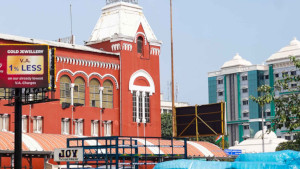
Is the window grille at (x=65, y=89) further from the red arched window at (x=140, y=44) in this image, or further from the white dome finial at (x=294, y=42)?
the white dome finial at (x=294, y=42)

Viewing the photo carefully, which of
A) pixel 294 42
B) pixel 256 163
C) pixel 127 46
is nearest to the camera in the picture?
pixel 256 163

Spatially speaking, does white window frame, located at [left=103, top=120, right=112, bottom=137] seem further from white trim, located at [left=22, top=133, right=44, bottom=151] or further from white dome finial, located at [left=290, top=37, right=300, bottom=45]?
white dome finial, located at [left=290, top=37, right=300, bottom=45]

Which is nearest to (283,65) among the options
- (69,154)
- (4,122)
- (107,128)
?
(107,128)

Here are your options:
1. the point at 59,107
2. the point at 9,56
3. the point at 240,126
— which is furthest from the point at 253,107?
the point at 9,56

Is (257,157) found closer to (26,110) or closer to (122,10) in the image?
(26,110)

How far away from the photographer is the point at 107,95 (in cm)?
5434

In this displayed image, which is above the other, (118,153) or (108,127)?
(108,127)

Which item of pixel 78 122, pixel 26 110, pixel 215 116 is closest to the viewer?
pixel 26 110

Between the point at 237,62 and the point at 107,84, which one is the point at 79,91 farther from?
the point at 237,62

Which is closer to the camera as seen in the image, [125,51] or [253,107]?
[125,51]

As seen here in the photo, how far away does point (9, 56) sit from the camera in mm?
35281

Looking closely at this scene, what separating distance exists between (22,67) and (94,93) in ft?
60.0

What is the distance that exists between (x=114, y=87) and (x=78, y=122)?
16.0 feet

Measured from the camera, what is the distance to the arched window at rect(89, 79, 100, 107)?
53250 millimetres
